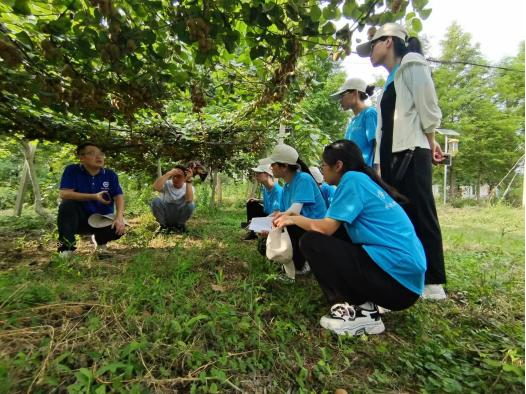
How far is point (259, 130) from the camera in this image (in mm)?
5977

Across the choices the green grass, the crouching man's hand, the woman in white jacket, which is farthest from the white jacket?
the crouching man's hand

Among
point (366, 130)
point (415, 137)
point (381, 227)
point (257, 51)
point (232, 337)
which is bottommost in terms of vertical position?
point (232, 337)

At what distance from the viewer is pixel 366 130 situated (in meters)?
3.01

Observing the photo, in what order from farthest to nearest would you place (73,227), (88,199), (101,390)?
(88,199)
(73,227)
(101,390)

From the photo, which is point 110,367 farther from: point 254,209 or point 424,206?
point 254,209

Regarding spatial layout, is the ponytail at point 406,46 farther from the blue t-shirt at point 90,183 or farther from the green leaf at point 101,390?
the blue t-shirt at point 90,183

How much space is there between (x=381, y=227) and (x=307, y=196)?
1029 millimetres

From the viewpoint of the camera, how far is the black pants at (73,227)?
328cm

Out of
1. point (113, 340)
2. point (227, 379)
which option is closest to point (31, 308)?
point (113, 340)

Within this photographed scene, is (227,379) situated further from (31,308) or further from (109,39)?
(109,39)

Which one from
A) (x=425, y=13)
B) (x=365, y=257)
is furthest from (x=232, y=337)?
(x=425, y=13)

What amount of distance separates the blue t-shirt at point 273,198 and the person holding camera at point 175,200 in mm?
1208

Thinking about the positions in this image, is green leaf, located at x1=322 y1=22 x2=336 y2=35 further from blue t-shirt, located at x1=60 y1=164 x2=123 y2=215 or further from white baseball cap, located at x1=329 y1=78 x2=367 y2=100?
blue t-shirt, located at x1=60 y1=164 x2=123 y2=215

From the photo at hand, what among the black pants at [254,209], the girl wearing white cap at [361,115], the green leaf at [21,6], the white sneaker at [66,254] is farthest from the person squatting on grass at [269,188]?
the green leaf at [21,6]
